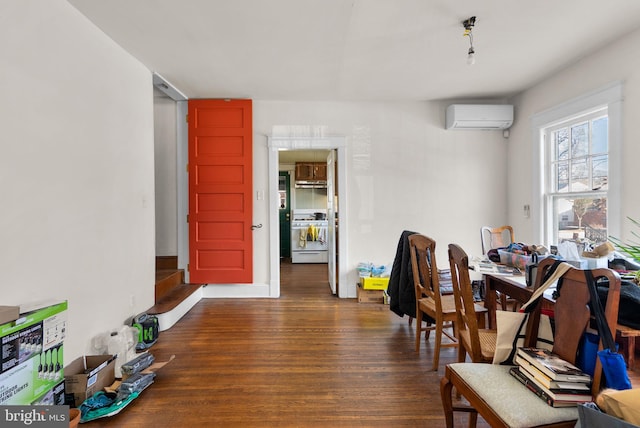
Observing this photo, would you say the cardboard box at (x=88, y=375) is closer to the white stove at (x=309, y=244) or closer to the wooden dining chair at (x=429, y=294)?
the wooden dining chair at (x=429, y=294)

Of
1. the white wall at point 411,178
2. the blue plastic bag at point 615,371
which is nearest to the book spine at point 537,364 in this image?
the blue plastic bag at point 615,371

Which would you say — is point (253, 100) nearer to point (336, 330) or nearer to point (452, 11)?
point (452, 11)

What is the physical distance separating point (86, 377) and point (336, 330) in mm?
1952

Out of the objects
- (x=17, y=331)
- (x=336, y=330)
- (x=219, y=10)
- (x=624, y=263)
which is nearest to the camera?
(x=17, y=331)

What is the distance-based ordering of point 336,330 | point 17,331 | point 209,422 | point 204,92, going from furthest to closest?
point 204,92 → point 336,330 → point 209,422 → point 17,331

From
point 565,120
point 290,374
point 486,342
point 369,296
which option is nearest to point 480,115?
point 565,120

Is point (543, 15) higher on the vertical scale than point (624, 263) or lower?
higher

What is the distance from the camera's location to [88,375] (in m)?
1.85

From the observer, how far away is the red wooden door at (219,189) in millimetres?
3977

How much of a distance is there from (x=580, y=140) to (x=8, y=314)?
15.0ft

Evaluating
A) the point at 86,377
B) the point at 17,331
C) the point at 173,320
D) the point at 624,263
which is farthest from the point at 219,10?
the point at 624,263

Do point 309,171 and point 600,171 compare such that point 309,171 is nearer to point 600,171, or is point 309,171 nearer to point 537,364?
point 600,171

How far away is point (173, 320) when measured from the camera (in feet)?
10.3

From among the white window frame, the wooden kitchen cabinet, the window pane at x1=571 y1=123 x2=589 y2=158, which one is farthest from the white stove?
the window pane at x1=571 y1=123 x2=589 y2=158
